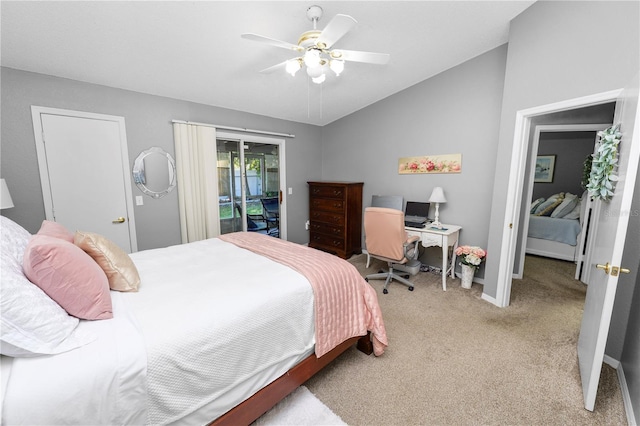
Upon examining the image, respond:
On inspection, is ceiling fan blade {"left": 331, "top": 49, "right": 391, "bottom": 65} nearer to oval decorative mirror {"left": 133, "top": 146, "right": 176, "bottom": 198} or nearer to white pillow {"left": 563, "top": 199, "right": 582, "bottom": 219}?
oval decorative mirror {"left": 133, "top": 146, "right": 176, "bottom": 198}

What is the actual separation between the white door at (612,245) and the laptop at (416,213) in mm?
1924

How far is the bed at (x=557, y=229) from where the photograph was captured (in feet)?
13.2

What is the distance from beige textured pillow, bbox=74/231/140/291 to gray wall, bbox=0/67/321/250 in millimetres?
1611

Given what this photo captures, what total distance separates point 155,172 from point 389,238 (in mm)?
2929

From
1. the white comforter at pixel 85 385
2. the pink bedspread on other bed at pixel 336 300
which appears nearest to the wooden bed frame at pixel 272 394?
the pink bedspread on other bed at pixel 336 300

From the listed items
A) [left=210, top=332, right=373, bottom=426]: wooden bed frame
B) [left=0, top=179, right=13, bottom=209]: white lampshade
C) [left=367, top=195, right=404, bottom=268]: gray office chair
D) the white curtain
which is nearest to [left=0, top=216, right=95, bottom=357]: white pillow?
[left=210, top=332, right=373, bottom=426]: wooden bed frame

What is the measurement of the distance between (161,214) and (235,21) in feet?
7.74

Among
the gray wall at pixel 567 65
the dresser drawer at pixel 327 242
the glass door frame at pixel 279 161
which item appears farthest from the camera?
the dresser drawer at pixel 327 242

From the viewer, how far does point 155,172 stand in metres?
3.09

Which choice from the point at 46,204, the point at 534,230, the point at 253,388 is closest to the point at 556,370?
the point at 253,388

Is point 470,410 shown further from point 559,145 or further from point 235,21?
point 559,145

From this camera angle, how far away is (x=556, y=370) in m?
1.83

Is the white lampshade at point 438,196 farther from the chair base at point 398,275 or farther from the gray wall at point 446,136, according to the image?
the chair base at point 398,275

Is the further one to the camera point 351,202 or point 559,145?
point 559,145
